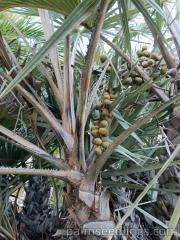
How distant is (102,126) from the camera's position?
89 cm

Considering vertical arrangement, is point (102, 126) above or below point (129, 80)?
below

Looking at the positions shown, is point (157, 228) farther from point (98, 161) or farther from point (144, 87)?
point (144, 87)

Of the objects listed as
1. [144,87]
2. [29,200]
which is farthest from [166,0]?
[29,200]

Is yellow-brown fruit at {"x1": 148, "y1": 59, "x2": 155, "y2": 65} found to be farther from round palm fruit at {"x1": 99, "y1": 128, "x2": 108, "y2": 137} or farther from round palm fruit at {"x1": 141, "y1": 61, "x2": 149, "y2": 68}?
round palm fruit at {"x1": 99, "y1": 128, "x2": 108, "y2": 137}

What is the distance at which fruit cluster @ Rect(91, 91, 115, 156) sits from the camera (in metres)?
0.86

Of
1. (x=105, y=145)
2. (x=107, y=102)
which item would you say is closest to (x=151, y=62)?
(x=107, y=102)

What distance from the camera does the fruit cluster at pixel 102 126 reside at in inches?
34.0

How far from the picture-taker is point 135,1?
2.09ft

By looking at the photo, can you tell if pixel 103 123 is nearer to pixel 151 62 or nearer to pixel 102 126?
pixel 102 126

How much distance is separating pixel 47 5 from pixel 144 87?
29cm

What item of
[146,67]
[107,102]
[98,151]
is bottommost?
[98,151]

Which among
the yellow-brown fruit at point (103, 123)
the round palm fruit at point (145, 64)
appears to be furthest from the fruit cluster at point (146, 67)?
the yellow-brown fruit at point (103, 123)

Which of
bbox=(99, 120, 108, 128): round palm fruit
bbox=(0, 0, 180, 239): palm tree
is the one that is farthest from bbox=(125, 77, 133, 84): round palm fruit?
bbox=(99, 120, 108, 128): round palm fruit

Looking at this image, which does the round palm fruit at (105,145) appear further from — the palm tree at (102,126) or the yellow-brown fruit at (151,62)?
the yellow-brown fruit at (151,62)
